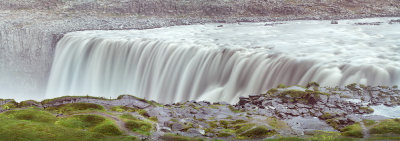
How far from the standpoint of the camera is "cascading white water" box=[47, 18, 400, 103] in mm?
17422

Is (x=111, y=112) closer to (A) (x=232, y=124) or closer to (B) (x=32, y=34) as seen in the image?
(A) (x=232, y=124)

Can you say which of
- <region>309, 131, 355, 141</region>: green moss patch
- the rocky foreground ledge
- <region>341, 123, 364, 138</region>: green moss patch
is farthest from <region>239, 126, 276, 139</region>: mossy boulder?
<region>341, 123, 364, 138</region>: green moss patch

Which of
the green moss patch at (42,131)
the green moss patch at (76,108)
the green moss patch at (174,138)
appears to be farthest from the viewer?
the green moss patch at (76,108)

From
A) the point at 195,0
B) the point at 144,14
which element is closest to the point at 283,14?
the point at 195,0

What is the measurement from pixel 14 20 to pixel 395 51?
3671 cm

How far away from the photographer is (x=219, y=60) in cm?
2134

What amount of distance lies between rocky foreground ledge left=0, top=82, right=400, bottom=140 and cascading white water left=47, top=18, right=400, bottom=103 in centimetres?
256

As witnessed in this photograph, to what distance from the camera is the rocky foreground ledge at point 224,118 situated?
9.58 metres

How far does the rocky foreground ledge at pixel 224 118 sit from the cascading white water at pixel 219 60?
2.56 meters

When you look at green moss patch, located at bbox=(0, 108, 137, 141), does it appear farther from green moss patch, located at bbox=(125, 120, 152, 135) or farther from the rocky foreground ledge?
green moss patch, located at bbox=(125, 120, 152, 135)

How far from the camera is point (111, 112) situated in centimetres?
1174

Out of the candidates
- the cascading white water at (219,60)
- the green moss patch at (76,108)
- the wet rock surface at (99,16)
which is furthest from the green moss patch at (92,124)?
the wet rock surface at (99,16)

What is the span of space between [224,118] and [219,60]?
9470 millimetres

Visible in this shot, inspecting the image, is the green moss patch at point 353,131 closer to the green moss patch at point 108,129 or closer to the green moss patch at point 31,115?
the green moss patch at point 108,129
